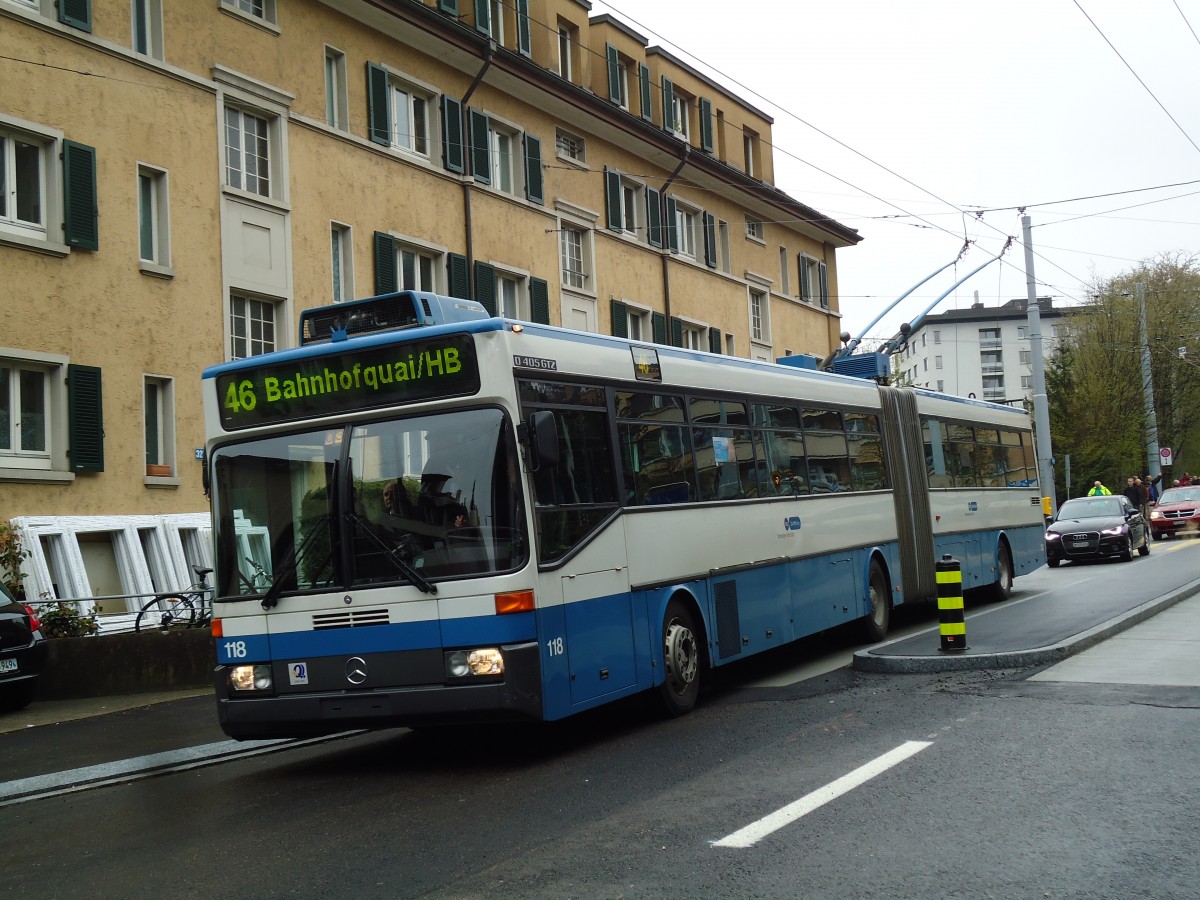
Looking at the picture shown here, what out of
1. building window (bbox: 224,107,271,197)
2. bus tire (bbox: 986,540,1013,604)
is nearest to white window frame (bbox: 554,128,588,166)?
building window (bbox: 224,107,271,197)

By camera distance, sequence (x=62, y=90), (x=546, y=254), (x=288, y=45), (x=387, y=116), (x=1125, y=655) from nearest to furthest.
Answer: (x=1125, y=655)
(x=62, y=90)
(x=288, y=45)
(x=387, y=116)
(x=546, y=254)

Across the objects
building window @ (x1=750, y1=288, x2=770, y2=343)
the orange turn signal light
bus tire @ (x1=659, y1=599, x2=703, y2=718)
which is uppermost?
building window @ (x1=750, y1=288, x2=770, y2=343)

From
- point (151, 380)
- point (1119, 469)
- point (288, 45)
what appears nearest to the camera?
point (151, 380)

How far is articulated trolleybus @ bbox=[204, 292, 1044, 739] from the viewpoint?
8289 millimetres

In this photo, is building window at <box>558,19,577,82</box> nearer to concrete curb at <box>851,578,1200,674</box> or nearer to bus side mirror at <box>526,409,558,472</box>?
concrete curb at <box>851,578,1200,674</box>

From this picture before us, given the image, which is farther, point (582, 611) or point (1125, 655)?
point (1125, 655)

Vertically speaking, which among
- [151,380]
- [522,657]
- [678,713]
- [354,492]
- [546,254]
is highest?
[546,254]

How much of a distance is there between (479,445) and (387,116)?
17438mm

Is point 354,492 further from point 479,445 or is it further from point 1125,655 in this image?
point 1125,655

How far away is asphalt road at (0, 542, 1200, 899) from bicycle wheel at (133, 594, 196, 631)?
4.80m

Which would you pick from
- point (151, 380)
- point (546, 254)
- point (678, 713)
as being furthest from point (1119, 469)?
point (678, 713)

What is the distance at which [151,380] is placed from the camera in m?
19.7

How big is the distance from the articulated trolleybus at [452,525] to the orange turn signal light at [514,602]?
0.05 ft

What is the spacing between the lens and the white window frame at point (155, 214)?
19.9 meters
